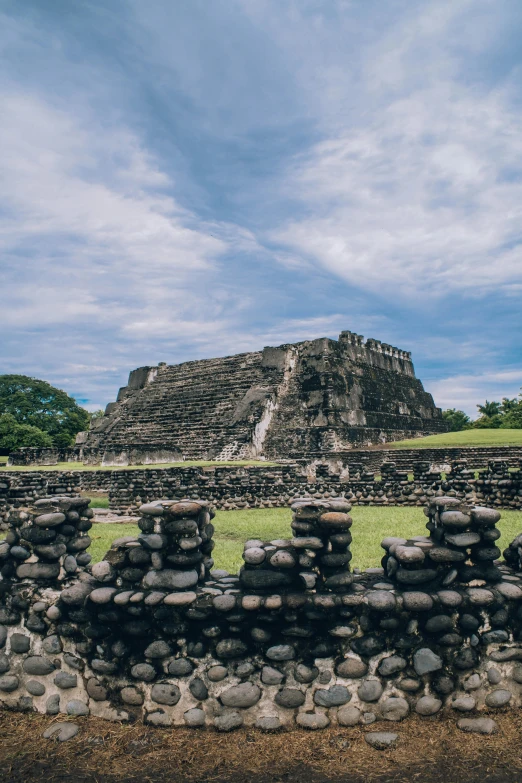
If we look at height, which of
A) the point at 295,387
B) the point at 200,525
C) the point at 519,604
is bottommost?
the point at 519,604

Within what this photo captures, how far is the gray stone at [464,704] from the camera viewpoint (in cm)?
374

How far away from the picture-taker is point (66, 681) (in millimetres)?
4109

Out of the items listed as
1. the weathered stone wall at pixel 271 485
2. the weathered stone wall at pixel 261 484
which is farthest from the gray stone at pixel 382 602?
the weathered stone wall at pixel 271 485

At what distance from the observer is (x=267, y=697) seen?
380cm

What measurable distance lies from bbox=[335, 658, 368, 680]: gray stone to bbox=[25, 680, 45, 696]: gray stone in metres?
2.28

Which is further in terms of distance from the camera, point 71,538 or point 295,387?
point 295,387

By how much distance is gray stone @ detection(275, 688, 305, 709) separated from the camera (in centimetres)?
377

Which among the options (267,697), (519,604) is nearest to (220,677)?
(267,697)

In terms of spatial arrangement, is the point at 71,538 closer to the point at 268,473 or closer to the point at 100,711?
the point at 100,711

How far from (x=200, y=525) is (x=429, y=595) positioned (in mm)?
1833

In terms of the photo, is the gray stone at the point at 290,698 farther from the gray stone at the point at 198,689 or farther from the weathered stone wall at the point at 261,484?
the weathered stone wall at the point at 261,484

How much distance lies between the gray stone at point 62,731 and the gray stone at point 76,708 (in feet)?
0.45

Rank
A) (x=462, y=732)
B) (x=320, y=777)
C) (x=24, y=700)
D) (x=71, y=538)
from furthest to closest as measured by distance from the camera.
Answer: (x=71, y=538) → (x=24, y=700) → (x=462, y=732) → (x=320, y=777)

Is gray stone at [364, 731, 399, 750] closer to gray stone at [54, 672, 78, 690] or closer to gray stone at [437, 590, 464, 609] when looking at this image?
gray stone at [437, 590, 464, 609]
